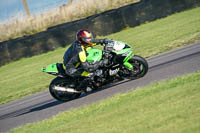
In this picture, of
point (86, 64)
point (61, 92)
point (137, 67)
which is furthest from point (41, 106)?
point (137, 67)

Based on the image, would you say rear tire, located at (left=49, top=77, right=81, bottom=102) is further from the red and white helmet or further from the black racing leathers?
the red and white helmet

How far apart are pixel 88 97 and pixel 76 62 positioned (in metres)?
0.94

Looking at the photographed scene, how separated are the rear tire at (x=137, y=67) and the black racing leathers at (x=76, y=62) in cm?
83

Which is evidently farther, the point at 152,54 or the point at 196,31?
the point at 196,31

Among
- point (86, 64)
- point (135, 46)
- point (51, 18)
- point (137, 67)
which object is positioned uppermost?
point (86, 64)

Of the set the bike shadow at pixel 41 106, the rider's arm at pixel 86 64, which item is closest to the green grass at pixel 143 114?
the rider's arm at pixel 86 64

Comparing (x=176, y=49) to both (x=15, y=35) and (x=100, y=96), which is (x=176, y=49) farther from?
(x=15, y=35)

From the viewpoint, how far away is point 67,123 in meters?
6.70

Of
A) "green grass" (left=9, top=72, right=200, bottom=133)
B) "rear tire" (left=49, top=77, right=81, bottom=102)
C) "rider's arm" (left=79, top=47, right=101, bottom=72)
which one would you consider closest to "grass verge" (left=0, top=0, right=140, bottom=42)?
"rear tire" (left=49, top=77, right=81, bottom=102)

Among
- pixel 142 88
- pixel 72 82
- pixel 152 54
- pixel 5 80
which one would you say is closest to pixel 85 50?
pixel 72 82

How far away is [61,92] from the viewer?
897 centimetres

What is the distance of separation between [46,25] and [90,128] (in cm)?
1749

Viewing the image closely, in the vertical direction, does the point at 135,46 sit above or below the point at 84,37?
below

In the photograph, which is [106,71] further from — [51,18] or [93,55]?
[51,18]
